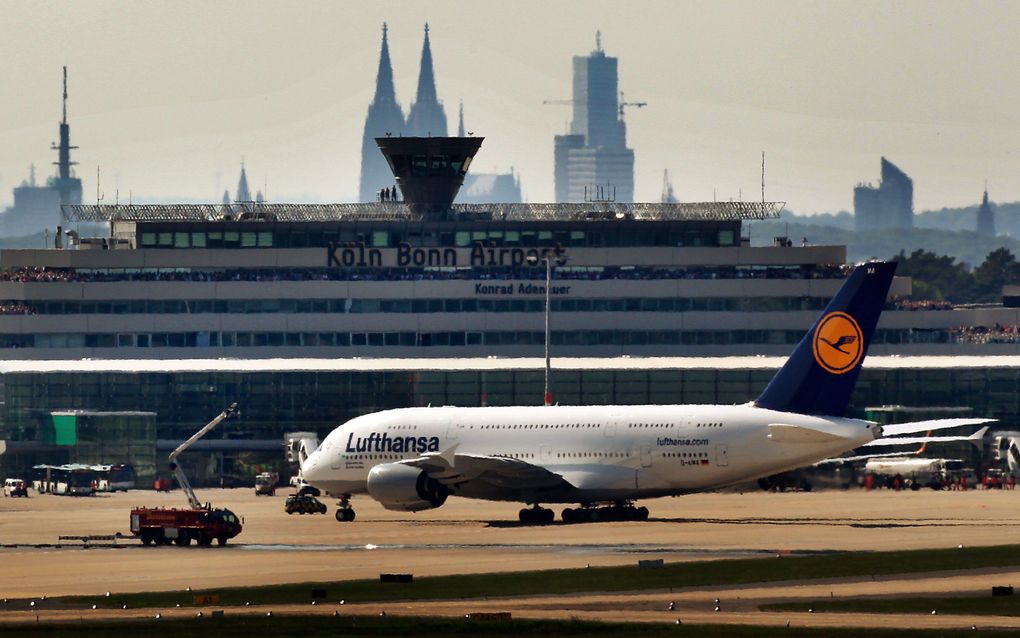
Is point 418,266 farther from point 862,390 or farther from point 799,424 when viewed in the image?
point 799,424

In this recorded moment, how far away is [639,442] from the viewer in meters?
87.8

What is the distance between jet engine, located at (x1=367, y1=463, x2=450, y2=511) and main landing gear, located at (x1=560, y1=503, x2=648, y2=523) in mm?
5326

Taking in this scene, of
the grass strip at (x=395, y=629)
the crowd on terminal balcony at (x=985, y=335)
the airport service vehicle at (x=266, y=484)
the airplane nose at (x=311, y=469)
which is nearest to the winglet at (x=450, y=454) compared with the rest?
the airplane nose at (x=311, y=469)

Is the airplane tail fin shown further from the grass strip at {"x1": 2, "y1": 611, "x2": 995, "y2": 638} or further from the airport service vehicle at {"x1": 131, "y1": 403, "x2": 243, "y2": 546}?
the grass strip at {"x1": 2, "y1": 611, "x2": 995, "y2": 638}

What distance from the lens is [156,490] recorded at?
125 m

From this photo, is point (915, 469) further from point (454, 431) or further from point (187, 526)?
point (187, 526)

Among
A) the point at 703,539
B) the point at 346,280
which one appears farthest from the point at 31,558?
the point at 346,280

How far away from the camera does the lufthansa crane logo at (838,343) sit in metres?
86.6

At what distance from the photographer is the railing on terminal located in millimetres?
165625

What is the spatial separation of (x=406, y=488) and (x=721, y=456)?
1315cm

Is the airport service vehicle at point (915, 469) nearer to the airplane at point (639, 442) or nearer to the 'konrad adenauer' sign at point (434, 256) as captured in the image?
the airplane at point (639, 442)

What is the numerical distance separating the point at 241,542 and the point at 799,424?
21533 millimetres

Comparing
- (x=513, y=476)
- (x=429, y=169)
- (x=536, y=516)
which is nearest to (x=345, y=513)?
(x=513, y=476)

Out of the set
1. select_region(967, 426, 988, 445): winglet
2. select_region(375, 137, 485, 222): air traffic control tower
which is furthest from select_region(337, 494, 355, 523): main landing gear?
select_region(375, 137, 485, 222): air traffic control tower
